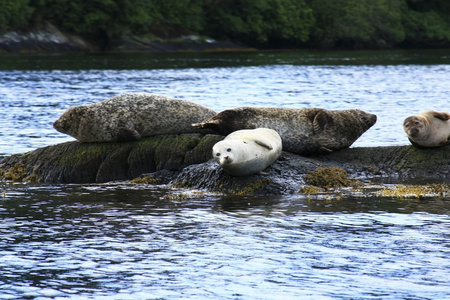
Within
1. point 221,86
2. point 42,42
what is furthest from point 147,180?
point 42,42

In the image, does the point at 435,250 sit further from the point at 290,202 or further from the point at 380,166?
the point at 380,166

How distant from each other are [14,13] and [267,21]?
92.7 feet

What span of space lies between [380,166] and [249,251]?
484cm

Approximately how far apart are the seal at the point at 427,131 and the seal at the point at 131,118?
325 centimetres

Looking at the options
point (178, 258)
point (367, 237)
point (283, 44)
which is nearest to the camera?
point (178, 258)

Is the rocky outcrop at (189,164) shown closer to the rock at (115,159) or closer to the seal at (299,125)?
the rock at (115,159)

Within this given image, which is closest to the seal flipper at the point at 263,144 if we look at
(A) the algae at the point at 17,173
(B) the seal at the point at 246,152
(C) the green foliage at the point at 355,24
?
(B) the seal at the point at 246,152

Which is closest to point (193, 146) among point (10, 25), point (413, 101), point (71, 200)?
point (71, 200)

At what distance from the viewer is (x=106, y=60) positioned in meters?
57.4

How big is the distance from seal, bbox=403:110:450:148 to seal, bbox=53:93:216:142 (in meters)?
3.25

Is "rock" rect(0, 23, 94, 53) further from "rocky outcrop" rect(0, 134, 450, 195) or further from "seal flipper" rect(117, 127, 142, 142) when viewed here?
"seal flipper" rect(117, 127, 142, 142)

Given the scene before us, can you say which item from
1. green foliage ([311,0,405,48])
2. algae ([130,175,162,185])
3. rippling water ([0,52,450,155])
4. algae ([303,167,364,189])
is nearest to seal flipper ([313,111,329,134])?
algae ([303,167,364,189])

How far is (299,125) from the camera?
12.9 m

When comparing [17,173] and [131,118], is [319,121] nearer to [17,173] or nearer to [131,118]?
[131,118]
